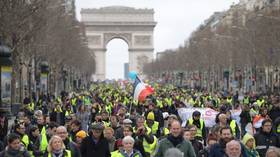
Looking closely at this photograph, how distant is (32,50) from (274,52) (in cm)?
2020

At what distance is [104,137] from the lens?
12086 millimetres

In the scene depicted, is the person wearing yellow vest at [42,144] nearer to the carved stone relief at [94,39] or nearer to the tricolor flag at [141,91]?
the tricolor flag at [141,91]

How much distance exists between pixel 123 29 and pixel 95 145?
154m

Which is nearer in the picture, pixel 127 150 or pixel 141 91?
pixel 127 150

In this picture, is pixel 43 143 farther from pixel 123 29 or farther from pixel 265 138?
pixel 123 29

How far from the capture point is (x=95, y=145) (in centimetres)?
1184

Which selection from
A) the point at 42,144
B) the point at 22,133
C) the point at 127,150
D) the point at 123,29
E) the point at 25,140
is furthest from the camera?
the point at 123,29

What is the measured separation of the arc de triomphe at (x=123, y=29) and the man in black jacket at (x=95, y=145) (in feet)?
489

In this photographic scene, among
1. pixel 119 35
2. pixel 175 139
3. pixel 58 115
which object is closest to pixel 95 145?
pixel 175 139

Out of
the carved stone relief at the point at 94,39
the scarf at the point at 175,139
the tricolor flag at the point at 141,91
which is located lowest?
the scarf at the point at 175,139

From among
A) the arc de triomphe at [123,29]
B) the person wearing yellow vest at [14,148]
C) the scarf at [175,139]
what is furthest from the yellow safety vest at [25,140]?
the arc de triomphe at [123,29]

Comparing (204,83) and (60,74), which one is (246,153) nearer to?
(60,74)

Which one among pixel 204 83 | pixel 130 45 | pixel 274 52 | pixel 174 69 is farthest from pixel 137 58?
pixel 274 52

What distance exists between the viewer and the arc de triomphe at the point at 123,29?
163375 mm
